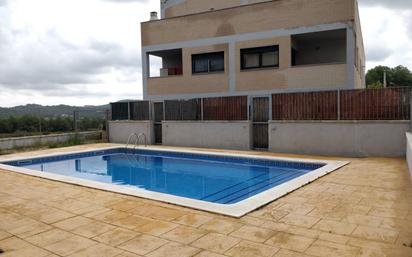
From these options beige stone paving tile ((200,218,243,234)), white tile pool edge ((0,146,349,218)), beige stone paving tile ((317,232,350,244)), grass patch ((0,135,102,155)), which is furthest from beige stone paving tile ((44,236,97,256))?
grass patch ((0,135,102,155))

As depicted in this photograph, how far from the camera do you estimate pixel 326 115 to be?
13.0 m

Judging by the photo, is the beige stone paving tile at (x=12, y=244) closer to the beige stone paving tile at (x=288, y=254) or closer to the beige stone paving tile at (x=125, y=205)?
the beige stone paving tile at (x=125, y=205)

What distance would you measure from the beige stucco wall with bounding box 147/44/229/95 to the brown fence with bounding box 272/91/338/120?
589 cm

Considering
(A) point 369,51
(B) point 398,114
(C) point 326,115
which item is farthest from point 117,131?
(A) point 369,51

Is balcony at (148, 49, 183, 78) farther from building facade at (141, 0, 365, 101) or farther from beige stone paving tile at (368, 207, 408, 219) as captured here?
beige stone paving tile at (368, 207, 408, 219)

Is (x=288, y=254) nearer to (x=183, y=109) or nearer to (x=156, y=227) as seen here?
(x=156, y=227)

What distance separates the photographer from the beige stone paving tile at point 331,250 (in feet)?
13.4

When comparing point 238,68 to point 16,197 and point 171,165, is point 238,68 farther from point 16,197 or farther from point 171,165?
point 16,197

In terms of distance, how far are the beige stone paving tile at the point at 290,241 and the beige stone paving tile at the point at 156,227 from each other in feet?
4.91

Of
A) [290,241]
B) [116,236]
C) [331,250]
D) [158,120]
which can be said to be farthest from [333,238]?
[158,120]

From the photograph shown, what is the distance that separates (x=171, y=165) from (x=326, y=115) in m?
6.26

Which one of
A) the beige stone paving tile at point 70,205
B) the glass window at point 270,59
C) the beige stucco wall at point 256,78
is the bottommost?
the beige stone paving tile at point 70,205

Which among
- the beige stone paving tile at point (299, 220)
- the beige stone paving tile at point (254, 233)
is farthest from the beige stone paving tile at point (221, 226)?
the beige stone paving tile at point (299, 220)

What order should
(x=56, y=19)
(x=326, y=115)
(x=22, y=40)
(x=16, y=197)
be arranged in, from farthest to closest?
(x=22, y=40) < (x=56, y=19) < (x=326, y=115) < (x=16, y=197)
